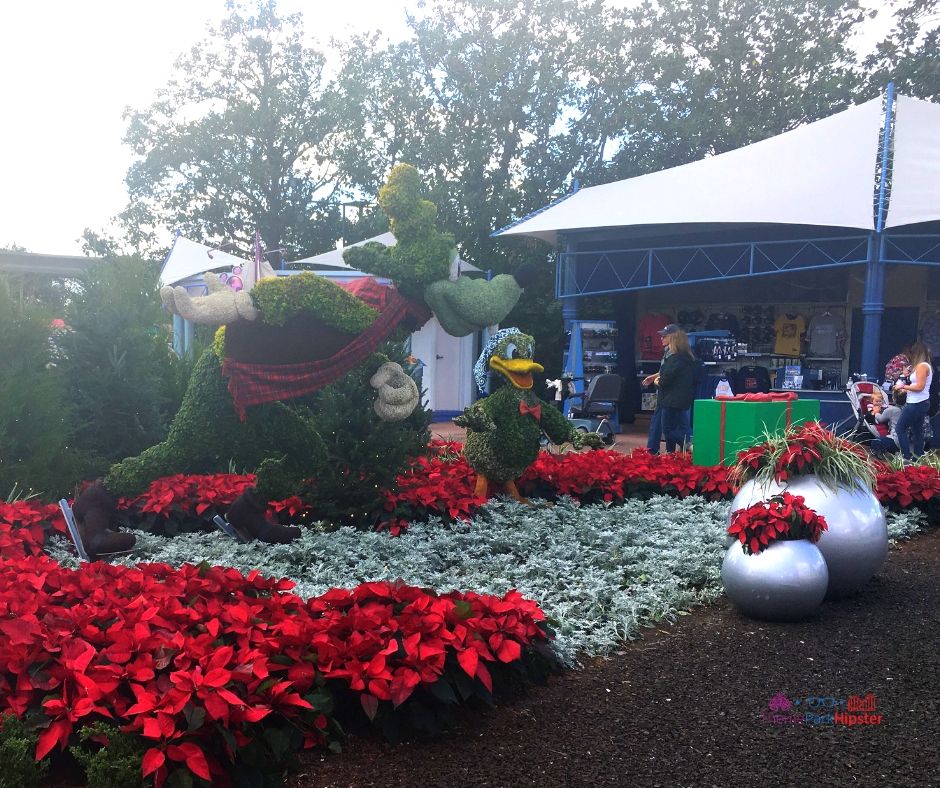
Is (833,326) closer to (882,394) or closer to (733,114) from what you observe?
(882,394)

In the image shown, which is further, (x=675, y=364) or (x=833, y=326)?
(x=833, y=326)

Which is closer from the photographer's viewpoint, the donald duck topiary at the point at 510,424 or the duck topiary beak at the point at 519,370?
the donald duck topiary at the point at 510,424

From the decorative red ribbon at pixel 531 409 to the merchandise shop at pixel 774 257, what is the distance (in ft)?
15.1

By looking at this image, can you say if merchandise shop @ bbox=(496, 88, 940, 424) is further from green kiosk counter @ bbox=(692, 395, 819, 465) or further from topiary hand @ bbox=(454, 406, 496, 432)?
topiary hand @ bbox=(454, 406, 496, 432)

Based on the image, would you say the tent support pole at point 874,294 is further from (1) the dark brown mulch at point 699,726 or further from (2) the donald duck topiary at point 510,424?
(1) the dark brown mulch at point 699,726

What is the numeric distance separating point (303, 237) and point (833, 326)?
45.2 feet

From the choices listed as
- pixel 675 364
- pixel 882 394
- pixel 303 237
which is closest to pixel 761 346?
pixel 882 394

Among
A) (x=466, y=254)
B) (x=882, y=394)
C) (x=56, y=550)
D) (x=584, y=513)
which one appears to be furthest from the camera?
(x=466, y=254)

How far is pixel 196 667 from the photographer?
284cm

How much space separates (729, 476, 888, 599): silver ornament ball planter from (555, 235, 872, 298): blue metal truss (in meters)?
8.11

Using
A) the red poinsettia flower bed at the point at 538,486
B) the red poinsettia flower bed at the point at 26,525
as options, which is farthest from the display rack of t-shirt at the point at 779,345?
the red poinsettia flower bed at the point at 26,525

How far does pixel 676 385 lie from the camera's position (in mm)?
9336

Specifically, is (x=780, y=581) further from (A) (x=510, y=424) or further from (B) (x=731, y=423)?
(B) (x=731, y=423)

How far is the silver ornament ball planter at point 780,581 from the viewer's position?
4.41 metres
